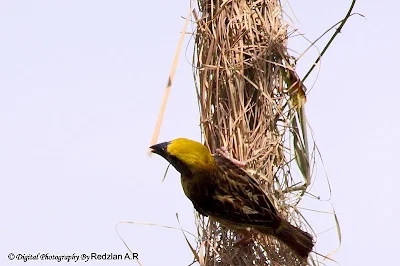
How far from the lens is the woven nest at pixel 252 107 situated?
5250mm

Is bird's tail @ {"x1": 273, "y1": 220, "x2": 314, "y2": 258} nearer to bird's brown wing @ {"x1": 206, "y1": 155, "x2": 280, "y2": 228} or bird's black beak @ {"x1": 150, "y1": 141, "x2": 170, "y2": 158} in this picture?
bird's brown wing @ {"x1": 206, "y1": 155, "x2": 280, "y2": 228}

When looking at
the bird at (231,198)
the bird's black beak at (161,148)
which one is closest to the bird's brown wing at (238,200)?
the bird at (231,198)

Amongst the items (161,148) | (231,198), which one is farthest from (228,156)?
(161,148)

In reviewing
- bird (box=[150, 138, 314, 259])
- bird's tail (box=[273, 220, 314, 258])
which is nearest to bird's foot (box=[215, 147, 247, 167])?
bird (box=[150, 138, 314, 259])

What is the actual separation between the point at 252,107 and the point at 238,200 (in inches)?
15.8

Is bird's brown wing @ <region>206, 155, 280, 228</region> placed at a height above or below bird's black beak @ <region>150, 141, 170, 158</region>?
below

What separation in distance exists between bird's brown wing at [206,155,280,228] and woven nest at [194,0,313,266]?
0.05m

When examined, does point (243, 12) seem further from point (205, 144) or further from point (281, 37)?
point (205, 144)

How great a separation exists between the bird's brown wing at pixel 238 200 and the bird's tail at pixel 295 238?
36 mm

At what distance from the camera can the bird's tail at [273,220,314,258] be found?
17.0 feet

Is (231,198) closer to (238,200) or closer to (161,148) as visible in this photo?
(238,200)

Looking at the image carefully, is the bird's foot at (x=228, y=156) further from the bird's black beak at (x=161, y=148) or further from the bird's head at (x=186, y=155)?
the bird's black beak at (x=161, y=148)

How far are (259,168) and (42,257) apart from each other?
46.3 inches

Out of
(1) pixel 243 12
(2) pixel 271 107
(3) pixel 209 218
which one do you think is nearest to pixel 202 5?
(1) pixel 243 12
